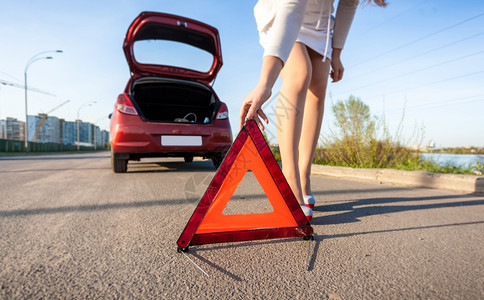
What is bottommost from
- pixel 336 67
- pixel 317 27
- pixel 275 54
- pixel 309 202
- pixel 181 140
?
pixel 309 202

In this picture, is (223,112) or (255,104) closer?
(255,104)

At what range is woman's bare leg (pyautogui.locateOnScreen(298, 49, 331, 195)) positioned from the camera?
2.03 meters

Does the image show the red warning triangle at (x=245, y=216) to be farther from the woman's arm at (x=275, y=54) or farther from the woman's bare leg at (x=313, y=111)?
the woman's bare leg at (x=313, y=111)

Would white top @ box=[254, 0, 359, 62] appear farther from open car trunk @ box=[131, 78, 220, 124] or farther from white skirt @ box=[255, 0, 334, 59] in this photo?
open car trunk @ box=[131, 78, 220, 124]

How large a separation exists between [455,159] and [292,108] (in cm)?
449

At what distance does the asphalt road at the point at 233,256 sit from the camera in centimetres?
96

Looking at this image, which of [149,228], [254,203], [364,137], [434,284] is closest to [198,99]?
[364,137]

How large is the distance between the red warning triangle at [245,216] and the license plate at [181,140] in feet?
9.48

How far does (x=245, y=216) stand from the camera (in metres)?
1.45

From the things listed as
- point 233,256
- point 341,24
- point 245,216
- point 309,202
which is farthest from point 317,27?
point 233,256

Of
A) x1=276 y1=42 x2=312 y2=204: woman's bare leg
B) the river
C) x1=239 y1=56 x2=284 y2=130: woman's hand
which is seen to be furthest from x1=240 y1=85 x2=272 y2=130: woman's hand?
the river

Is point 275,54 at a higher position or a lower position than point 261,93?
higher

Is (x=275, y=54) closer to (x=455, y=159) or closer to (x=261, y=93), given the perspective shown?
(x=261, y=93)

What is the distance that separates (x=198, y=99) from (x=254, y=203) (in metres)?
3.72
